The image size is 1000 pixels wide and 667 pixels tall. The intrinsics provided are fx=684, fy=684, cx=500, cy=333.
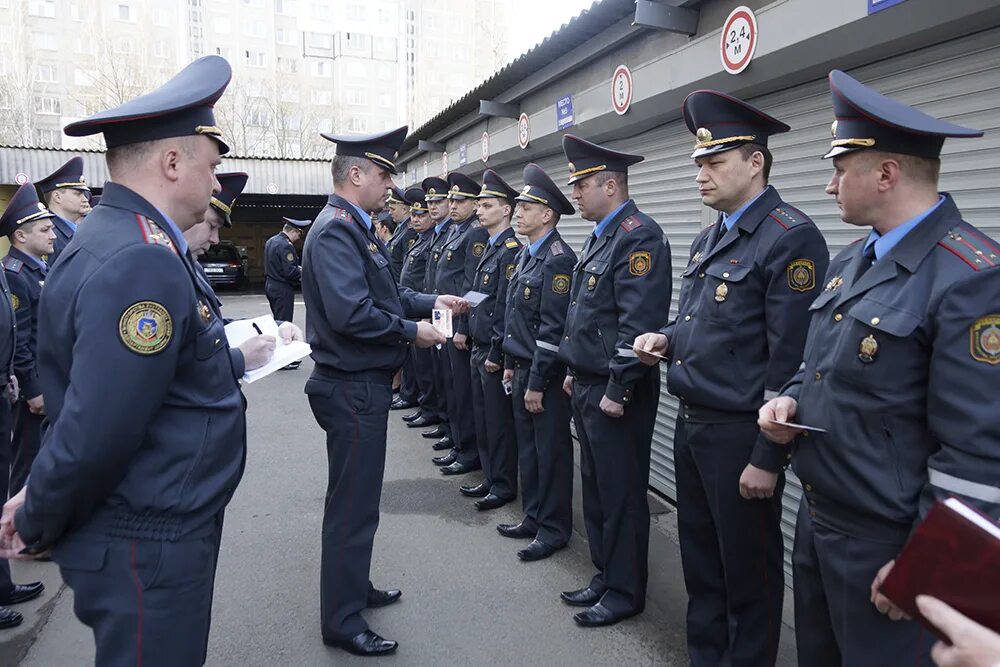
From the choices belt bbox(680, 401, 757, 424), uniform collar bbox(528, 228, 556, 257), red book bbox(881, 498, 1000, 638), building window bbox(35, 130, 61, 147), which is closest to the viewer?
red book bbox(881, 498, 1000, 638)

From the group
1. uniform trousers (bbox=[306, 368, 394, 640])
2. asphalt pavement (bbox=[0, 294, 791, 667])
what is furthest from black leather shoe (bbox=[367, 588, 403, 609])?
uniform trousers (bbox=[306, 368, 394, 640])

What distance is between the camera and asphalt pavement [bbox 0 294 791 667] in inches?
129

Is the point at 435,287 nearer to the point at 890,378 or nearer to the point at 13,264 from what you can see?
the point at 13,264

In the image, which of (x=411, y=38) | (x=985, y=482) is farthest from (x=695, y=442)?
(x=411, y=38)

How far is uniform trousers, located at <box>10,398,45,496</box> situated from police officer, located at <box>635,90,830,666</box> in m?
3.97

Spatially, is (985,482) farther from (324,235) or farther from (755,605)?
(324,235)

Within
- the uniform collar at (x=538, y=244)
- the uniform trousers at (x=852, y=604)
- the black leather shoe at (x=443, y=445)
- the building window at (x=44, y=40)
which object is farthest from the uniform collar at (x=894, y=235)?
the building window at (x=44, y=40)

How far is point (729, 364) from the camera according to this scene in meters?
2.75

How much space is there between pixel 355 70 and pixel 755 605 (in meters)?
67.9

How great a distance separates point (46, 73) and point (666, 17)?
5367 centimetres

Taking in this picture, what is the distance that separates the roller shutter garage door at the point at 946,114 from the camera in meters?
2.92

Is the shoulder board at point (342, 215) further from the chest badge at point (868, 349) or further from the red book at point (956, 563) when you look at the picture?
the red book at point (956, 563)

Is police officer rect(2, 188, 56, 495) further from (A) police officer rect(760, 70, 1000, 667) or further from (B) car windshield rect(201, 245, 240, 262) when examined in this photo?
(B) car windshield rect(201, 245, 240, 262)

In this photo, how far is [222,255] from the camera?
79.8 ft
